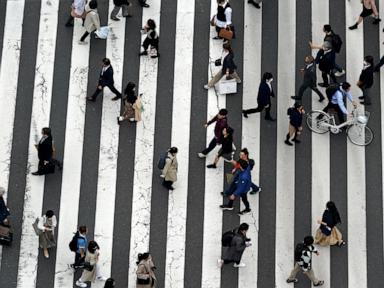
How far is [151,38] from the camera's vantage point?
907 inches

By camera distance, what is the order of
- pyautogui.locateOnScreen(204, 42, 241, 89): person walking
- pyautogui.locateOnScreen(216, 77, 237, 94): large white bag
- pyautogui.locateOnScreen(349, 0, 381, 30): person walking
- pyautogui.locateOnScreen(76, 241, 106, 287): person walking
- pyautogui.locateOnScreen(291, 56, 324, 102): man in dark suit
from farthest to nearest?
pyautogui.locateOnScreen(349, 0, 381, 30): person walking → pyautogui.locateOnScreen(216, 77, 237, 94): large white bag → pyautogui.locateOnScreen(204, 42, 241, 89): person walking → pyautogui.locateOnScreen(291, 56, 324, 102): man in dark suit → pyautogui.locateOnScreen(76, 241, 106, 287): person walking

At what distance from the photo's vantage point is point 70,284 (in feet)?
67.0

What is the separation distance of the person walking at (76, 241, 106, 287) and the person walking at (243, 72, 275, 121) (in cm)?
562

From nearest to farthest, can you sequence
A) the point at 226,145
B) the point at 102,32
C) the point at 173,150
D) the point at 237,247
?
1. the point at 237,247
2. the point at 173,150
3. the point at 226,145
4. the point at 102,32

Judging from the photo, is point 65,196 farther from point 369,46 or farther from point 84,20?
point 369,46

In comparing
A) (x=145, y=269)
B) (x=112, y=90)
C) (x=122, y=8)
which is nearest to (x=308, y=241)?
(x=145, y=269)

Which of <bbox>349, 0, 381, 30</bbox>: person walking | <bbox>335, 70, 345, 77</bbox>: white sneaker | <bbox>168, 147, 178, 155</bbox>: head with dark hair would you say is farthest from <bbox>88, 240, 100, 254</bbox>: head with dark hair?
<bbox>349, 0, 381, 30</bbox>: person walking

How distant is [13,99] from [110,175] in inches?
136

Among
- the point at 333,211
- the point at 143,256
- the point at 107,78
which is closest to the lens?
the point at 143,256

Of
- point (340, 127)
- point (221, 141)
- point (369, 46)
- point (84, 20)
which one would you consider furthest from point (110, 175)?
point (369, 46)

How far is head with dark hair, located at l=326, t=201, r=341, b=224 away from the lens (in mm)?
20078

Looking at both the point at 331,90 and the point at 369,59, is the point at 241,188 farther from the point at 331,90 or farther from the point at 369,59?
the point at 369,59

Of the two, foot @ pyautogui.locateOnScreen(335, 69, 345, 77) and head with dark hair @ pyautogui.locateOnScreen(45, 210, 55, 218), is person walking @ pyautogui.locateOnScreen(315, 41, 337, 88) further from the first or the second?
head with dark hair @ pyautogui.locateOnScreen(45, 210, 55, 218)

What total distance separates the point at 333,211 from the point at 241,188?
7.34 feet
